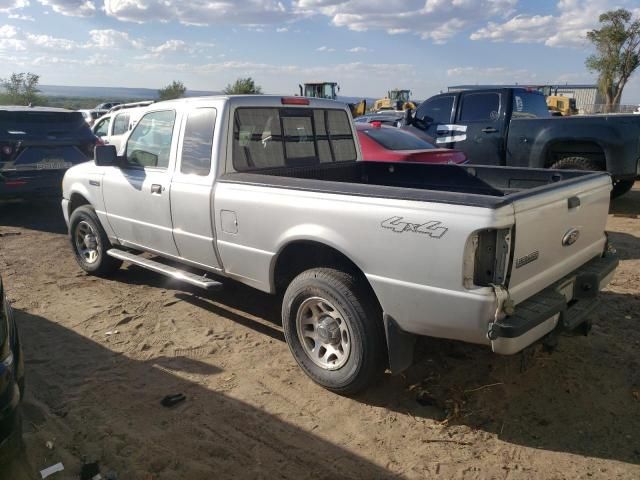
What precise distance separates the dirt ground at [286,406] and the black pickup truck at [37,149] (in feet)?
12.7

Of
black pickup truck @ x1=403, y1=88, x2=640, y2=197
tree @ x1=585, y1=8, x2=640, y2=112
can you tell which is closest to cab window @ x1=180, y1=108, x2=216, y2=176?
black pickup truck @ x1=403, y1=88, x2=640, y2=197

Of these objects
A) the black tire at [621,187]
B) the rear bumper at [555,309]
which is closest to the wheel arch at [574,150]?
the black tire at [621,187]

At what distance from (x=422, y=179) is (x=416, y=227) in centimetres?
212

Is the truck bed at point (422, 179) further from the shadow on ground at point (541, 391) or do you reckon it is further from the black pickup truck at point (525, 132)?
the black pickup truck at point (525, 132)

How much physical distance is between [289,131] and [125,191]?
174cm

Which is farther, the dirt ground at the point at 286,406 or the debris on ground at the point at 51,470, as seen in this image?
the dirt ground at the point at 286,406

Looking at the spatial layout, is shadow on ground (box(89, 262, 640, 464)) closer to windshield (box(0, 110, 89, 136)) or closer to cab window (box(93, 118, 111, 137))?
windshield (box(0, 110, 89, 136))

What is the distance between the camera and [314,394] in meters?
3.62

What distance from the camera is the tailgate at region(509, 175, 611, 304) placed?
286cm

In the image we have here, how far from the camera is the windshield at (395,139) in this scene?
716 centimetres

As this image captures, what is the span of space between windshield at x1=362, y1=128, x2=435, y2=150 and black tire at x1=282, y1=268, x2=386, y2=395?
388cm

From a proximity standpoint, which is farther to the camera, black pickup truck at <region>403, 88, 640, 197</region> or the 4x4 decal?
black pickup truck at <region>403, 88, 640, 197</region>

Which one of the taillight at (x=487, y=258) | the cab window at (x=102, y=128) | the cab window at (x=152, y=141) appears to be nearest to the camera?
the taillight at (x=487, y=258)

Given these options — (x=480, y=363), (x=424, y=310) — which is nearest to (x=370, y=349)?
(x=424, y=310)
